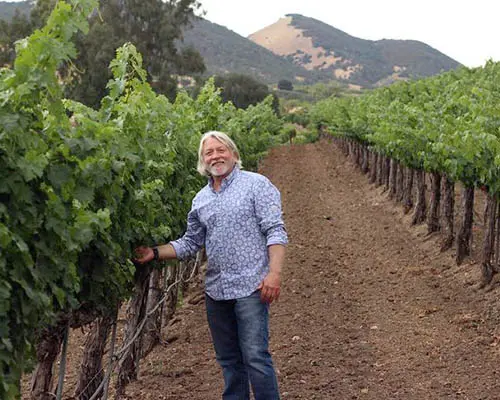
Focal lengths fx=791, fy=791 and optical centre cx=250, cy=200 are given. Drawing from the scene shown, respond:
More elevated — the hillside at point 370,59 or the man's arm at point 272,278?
the hillside at point 370,59

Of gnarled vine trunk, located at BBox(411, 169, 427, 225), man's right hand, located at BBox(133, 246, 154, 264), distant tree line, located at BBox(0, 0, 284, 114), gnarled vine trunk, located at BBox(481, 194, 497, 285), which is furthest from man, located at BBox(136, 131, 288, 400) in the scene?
distant tree line, located at BBox(0, 0, 284, 114)

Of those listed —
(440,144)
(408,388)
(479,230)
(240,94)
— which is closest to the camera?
(408,388)

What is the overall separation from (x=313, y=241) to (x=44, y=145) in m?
13.2

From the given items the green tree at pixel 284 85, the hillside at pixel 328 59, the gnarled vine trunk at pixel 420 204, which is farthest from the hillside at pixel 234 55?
the gnarled vine trunk at pixel 420 204

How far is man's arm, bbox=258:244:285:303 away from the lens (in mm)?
4957

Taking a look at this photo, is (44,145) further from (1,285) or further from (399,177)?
(399,177)

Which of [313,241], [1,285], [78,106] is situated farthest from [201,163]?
[313,241]

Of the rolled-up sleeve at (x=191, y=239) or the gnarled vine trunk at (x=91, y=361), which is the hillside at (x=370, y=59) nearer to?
the gnarled vine trunk at (x=91, y=361)

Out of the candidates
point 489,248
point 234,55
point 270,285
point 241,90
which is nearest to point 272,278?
point 270,285

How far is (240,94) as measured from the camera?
65.1m

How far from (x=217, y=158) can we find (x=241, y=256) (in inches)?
26.0

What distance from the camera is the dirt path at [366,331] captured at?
7.59m

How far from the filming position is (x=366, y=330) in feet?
31.3

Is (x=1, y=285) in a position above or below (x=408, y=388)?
above
